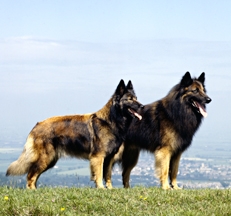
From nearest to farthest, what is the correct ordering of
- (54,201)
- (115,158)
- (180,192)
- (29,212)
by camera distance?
1. (29,212)
2. (54,201)
3. (180,192)
4. (115,158)

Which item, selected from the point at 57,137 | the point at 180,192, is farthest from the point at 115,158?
the point at 180,192

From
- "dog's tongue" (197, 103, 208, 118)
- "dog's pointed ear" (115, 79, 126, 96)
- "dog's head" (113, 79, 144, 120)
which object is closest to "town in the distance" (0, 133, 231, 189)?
"dog's tongue" (197, 103, 208, 118)

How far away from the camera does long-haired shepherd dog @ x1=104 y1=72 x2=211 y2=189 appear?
1244cm

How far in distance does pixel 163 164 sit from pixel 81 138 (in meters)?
2.13

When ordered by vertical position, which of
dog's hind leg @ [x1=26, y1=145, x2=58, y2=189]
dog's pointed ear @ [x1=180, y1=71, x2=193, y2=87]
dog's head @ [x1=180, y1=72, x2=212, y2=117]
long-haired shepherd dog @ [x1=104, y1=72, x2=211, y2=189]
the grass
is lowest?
dog's hind leg @ [x1=26, y1=145, x2=58, y2=189]

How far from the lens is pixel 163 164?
40.8ft

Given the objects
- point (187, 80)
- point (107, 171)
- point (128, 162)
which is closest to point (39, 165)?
point (107, 171)

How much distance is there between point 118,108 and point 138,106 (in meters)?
0.48

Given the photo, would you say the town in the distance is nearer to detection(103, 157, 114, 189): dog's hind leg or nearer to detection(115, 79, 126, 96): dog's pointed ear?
detection(103, 157, 114, 189): dog's hind leg

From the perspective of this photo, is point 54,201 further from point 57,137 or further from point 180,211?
point 57,137

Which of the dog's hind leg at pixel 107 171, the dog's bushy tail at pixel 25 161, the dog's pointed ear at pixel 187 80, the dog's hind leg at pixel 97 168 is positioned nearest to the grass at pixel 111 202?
the dog's hind leg at pixel 97 168

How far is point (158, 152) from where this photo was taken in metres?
12.6

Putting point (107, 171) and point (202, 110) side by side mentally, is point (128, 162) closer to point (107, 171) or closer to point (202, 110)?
point (107, 171)

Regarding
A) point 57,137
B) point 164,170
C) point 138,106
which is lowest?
point 164,170
